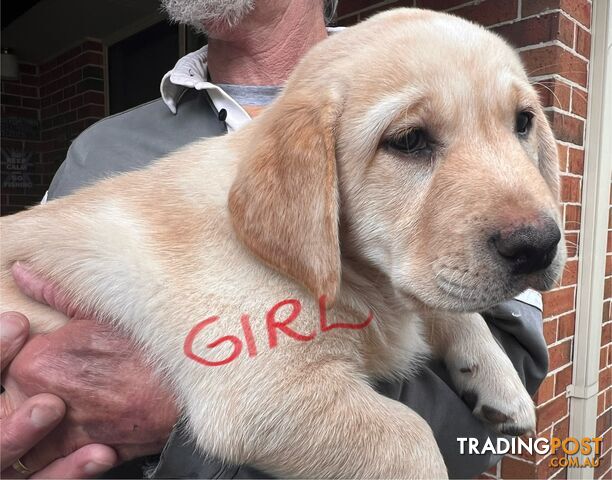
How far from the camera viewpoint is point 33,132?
26.7 feet

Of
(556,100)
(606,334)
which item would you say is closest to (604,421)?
(606,334)

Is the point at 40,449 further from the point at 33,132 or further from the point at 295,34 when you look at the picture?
the point at 33,132

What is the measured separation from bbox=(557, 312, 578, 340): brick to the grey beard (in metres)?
2.79

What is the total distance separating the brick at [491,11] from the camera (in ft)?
10.5

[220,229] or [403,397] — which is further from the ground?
[220,229]

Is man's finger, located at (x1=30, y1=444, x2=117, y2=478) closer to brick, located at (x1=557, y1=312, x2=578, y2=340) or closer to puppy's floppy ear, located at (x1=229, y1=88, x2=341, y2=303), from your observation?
puppy's floppy ear, located at (x1=229, y1=88, x2=341, y2=303)

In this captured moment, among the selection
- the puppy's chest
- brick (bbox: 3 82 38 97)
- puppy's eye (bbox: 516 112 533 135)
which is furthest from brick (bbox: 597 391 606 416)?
brick (bbox: 3 82 38 97)

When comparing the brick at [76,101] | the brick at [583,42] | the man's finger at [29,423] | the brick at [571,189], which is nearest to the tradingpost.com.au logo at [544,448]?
the man's finger at [29,423]

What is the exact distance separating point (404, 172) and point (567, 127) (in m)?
2.38

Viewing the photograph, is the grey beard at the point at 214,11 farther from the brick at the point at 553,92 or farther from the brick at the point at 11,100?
the brick at the point at 11,100

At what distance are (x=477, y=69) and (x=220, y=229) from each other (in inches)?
33.3

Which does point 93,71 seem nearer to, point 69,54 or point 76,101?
point 76,101

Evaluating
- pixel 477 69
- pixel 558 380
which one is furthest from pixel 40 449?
pixel 558 380

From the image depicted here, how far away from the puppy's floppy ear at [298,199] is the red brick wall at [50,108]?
639 cm
